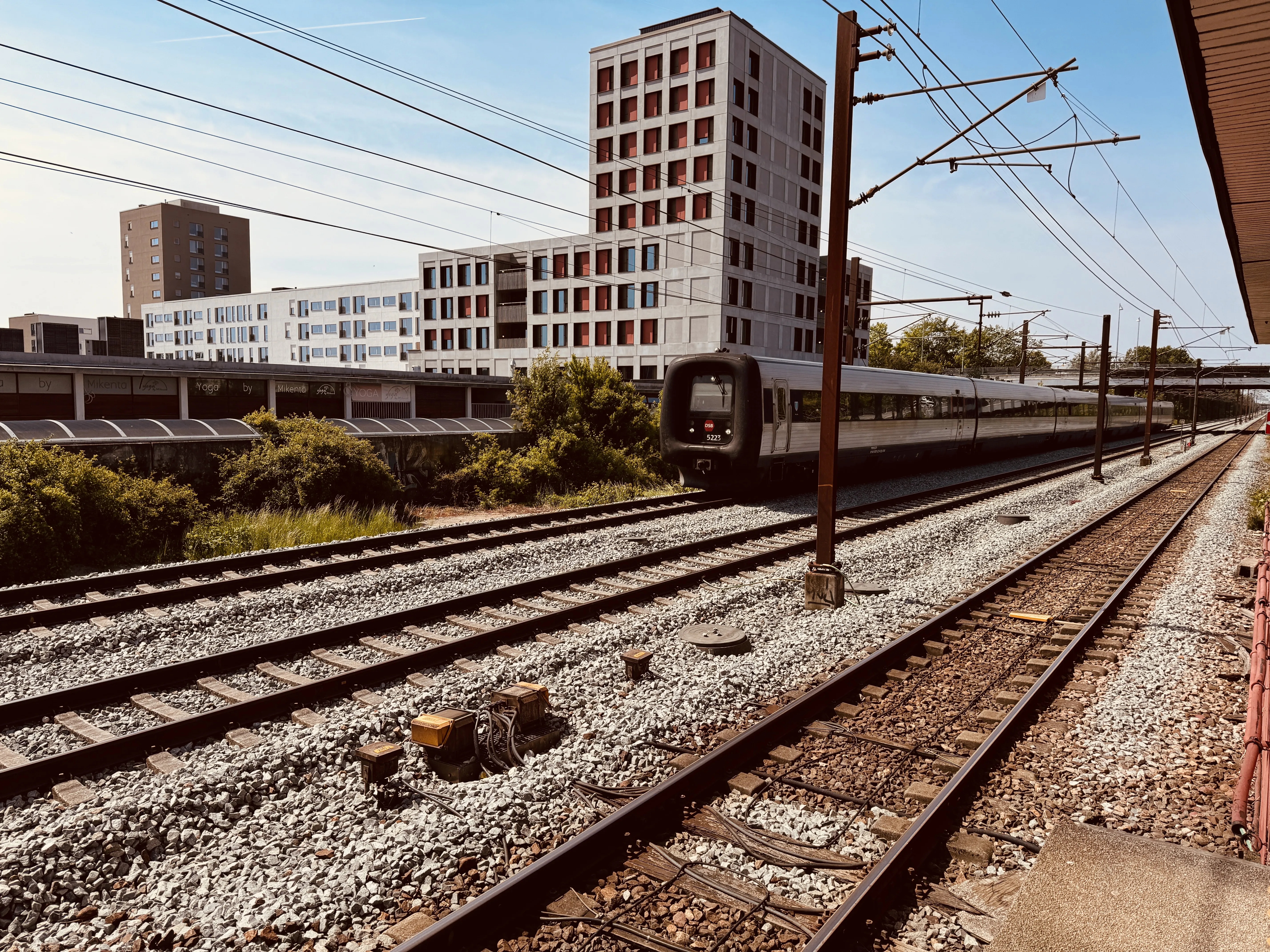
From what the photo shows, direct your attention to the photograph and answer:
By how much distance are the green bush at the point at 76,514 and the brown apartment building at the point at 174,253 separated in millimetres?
95759

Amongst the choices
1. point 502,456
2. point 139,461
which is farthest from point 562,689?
point 502,456

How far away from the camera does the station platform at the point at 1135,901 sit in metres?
3.16

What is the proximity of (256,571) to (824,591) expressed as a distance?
23.4 ft

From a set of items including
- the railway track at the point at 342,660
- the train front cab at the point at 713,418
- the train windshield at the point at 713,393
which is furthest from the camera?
the train windshield at the point at 713,393

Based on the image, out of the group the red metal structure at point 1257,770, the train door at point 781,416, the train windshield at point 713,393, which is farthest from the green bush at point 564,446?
the red metal structure at point 1257,770

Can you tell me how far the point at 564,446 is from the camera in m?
19.4

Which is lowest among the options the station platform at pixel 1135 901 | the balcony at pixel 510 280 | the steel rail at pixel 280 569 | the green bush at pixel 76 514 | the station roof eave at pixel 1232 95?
the station platform at pixel 1135 901

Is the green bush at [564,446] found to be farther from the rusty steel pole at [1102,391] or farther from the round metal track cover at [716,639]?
the rusty steel pole at [1102,391]

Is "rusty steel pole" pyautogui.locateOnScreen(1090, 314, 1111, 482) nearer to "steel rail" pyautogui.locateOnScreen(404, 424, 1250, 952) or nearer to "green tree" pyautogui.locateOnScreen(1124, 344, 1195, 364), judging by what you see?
"steel rail" pyautogui.locateOnScreen(404, 424, 1250, 952)

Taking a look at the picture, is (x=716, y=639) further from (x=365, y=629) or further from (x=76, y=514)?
(x=76, y=514)

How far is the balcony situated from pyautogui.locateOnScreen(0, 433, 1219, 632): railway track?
48.1m

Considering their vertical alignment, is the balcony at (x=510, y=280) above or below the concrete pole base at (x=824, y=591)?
above

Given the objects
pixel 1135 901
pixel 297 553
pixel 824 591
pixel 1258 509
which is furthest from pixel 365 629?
pixel 1258 509

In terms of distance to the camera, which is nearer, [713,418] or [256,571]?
[256,571]
